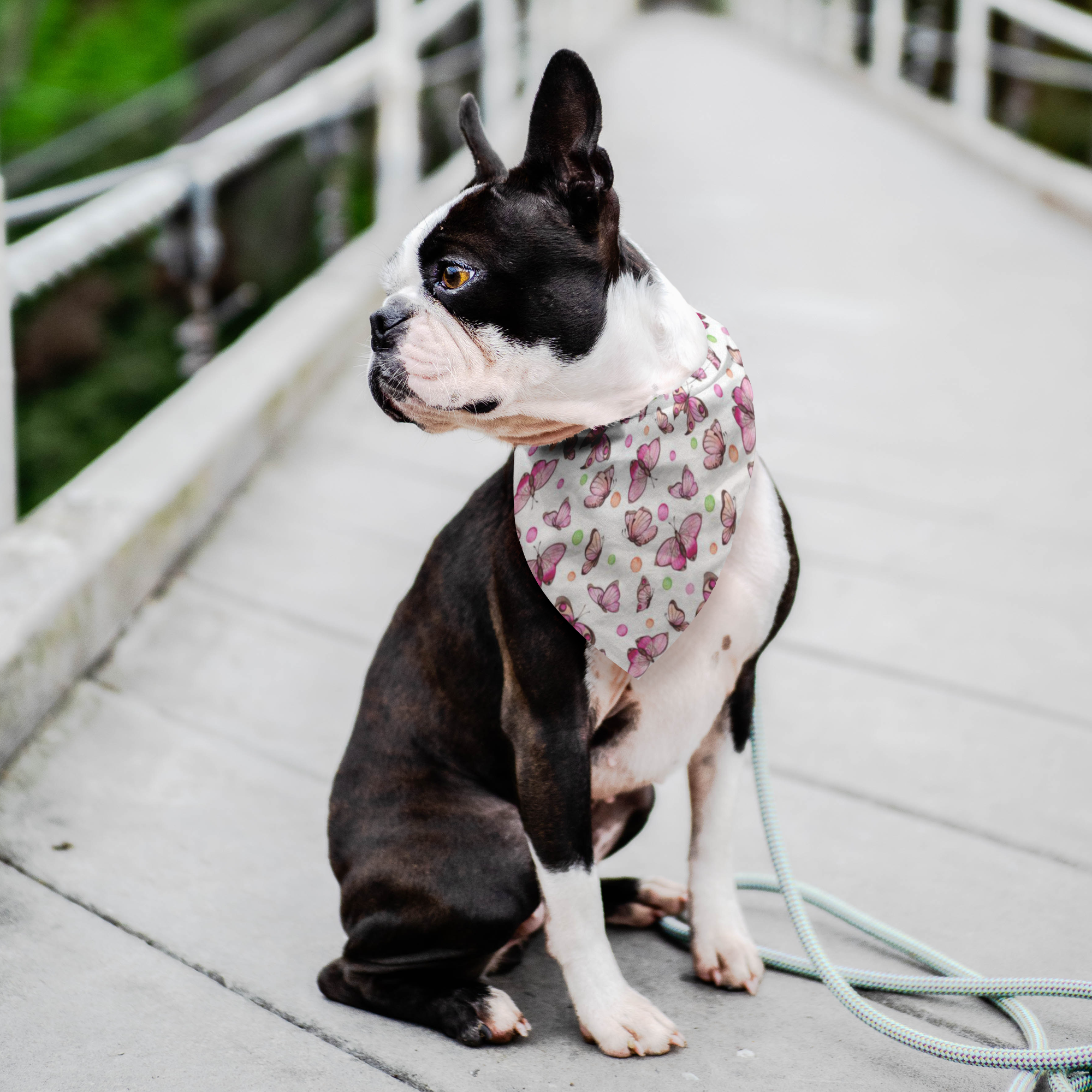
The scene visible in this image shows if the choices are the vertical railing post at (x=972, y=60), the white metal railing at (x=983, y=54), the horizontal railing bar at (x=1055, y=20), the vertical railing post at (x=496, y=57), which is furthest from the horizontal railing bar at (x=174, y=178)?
the vertical railing post at (x=972, y=60)

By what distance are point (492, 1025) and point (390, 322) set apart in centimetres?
90

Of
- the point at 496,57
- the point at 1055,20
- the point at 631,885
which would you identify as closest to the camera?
the point at 631,885

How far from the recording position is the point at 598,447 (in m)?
1.47

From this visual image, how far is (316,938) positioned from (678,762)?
638 mm

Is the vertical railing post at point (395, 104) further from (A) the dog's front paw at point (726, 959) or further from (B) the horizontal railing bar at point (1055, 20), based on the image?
(A) the dog's front paw at point (726, 959)

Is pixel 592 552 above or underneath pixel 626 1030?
above

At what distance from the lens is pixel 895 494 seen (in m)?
3.54

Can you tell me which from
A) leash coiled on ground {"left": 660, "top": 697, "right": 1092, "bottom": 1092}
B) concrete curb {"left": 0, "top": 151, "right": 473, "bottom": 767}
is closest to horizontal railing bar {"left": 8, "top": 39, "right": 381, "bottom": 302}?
concrete curb {"left": 0, "top": 151, "right": 473, "bottom": 767}

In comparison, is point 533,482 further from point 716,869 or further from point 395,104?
point 395,104

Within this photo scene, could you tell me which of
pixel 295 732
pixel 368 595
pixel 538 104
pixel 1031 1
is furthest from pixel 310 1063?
pixel 1031 1

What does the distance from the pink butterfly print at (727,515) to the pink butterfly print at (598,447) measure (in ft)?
0.52

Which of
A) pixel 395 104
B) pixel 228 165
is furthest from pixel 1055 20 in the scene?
pixel 228 165

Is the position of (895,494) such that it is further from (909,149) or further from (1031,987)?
(909,149)

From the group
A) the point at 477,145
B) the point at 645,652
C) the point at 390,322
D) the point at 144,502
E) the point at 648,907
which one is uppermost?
the point at 477,145
